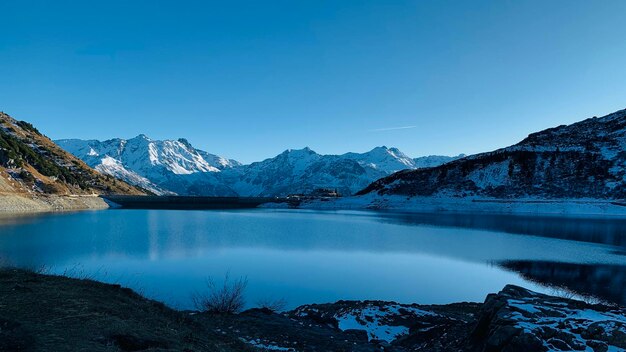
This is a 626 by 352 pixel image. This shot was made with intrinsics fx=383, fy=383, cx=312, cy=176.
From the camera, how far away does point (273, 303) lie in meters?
24.7

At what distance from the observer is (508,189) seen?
143 meters

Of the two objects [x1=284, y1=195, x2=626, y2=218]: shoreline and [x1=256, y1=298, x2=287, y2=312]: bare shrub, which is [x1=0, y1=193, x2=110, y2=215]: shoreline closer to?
[x1=284, y1=195, x2=626, y2=218]: shoreline

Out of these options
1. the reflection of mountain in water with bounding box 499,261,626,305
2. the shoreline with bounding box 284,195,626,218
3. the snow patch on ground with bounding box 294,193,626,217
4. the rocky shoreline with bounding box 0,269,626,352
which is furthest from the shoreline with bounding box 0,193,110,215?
→ the reflection of mountain in water with bounding box 499,261,626,305

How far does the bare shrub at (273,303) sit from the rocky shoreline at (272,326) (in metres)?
3.82

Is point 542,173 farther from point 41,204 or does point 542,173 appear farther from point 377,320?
point 41,204

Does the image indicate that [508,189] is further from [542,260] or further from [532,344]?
[532,344]

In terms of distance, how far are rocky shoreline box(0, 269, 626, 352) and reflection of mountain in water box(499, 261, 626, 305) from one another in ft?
48.7

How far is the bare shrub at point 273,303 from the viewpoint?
77.7 feet

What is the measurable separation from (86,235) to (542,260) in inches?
2326

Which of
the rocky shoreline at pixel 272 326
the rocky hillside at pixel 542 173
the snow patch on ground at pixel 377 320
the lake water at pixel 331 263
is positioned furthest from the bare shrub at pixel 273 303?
the rocky hillside at pixel 542 173

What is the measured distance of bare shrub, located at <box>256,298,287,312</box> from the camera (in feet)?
77.7

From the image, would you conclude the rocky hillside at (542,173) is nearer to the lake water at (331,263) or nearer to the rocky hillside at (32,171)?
the lake water at (331,263)

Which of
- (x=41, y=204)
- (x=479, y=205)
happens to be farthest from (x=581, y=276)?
(x=41, y=204)

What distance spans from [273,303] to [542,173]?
150 metres
